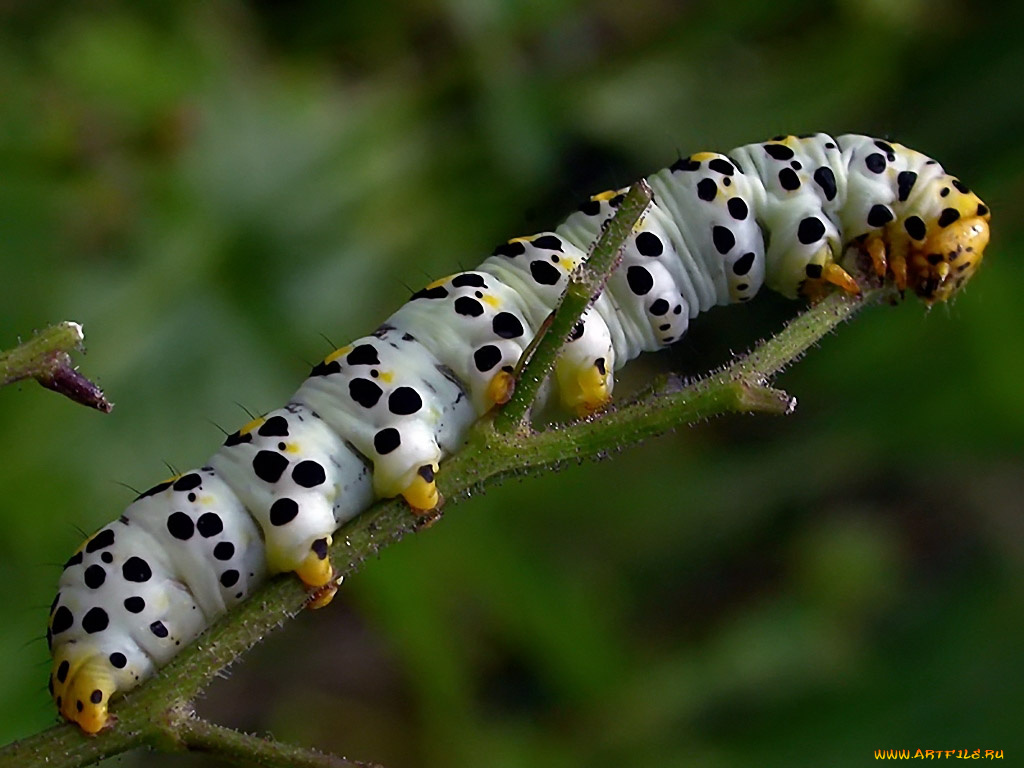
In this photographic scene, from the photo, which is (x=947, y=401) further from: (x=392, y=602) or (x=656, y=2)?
(x=392, y=602)

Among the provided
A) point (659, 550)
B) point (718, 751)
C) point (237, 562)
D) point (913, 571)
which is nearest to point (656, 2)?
point (659, 550)

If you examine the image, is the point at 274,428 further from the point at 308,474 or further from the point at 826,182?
the point at 826,182

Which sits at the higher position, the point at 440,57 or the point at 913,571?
the point at 440,57

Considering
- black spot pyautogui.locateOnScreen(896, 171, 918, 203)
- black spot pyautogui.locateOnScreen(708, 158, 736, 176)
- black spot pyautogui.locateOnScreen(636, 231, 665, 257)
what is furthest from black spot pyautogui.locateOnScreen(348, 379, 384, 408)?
black spot pyautogui.locateOnScreen(896, 171, 918, 203)

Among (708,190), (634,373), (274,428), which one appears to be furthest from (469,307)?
(634,373)

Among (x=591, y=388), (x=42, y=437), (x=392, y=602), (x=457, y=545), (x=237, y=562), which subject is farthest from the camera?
(x=457, y=545)
